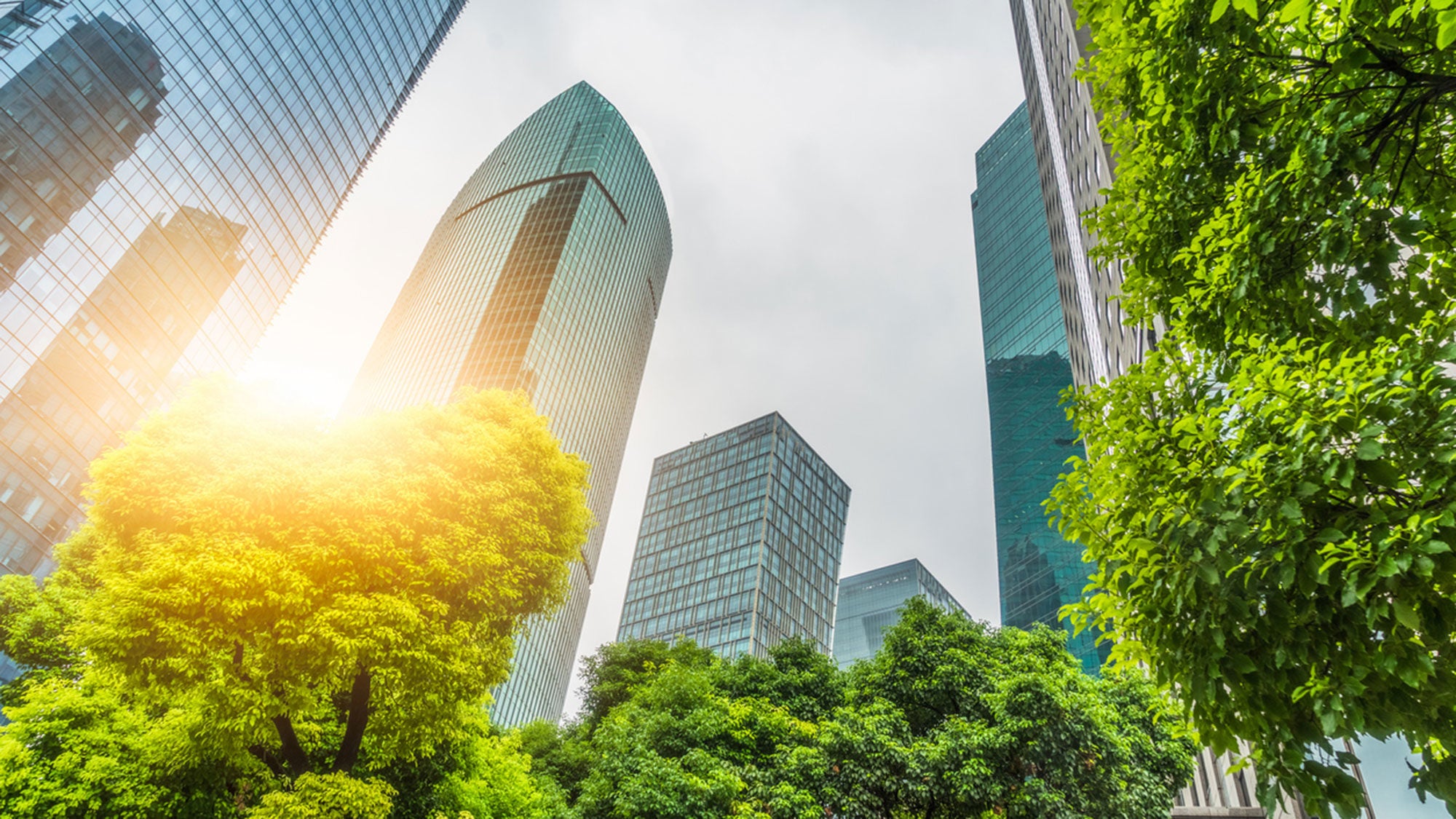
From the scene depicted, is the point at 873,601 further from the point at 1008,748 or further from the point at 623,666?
the point at 1008,748

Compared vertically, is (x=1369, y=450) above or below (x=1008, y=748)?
below

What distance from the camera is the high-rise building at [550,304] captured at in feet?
289

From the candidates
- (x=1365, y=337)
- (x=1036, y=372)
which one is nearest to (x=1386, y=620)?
(x=1365, y=337)

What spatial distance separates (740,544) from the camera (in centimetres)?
9912

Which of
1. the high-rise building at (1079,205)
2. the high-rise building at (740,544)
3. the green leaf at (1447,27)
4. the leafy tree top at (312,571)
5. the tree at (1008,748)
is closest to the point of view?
the green leaf at (1447,27)

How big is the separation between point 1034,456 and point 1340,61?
296ft

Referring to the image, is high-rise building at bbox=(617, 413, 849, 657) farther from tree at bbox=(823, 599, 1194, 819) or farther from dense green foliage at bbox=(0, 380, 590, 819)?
dense green foliage at bbox=(0, 380, 590, 819)

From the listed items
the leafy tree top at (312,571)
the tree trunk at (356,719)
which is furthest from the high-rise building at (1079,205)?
the tree trunk at (356,719)

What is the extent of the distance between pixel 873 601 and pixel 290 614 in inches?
5346

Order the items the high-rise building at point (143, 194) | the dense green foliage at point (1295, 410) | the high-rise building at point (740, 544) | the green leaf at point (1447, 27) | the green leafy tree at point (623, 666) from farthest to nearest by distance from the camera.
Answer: the high-rise building at point (740, 544) < the high-rise building at point (143, 194) < the green leafy tree at point (623, 666) < the dense green foliage at point (1295, 410) < the green leaf at point (1447, 27)

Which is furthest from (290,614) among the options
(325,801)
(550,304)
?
(550,304)

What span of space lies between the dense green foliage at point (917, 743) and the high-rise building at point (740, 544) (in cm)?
6953

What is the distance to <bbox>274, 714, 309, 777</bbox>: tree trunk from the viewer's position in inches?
440

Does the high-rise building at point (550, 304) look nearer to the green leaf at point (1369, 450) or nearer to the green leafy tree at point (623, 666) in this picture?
the green leafy tree at point (623, 666)
